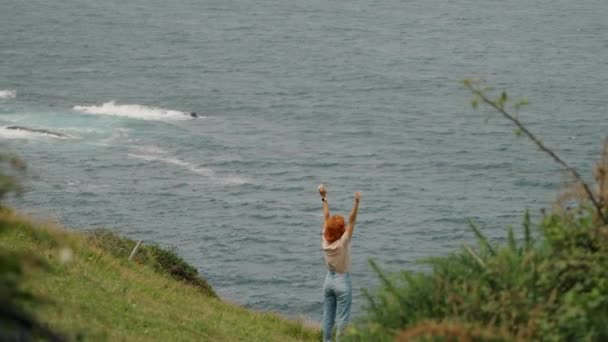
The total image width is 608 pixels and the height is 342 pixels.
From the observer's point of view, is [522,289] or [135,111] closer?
[522,289]

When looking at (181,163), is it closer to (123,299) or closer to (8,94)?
(8,94)

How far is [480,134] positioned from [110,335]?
272 feet

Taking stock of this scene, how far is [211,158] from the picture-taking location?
82.9 meters

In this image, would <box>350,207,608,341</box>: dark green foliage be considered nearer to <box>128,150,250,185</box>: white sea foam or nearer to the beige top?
the beige top

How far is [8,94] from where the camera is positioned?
9812cm

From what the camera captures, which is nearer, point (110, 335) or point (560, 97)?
point (110, 335)

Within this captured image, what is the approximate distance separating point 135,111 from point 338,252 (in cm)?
8140

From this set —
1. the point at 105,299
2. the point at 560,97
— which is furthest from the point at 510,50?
the point at 105,299

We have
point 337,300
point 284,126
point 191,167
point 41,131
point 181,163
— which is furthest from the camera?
point 284,126

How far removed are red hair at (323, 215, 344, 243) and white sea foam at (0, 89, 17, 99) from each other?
84.3 meters

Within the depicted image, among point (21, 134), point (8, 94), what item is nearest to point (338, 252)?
point (21, 134)

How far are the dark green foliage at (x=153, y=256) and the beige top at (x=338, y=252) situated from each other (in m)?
10.9

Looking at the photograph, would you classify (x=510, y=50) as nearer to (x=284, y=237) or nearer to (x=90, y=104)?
(x=90, y=104)

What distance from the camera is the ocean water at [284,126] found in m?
68.6
